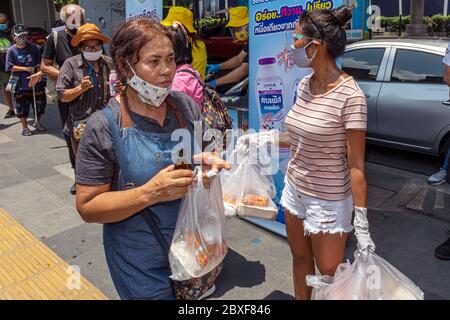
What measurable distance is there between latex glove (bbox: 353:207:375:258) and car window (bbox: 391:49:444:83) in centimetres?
395

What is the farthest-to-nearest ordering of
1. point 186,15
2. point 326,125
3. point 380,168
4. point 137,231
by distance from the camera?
1. point 380,168
2. point 186,15
3. point 326,125
4. point 137,231

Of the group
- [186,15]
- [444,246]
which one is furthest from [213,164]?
[444,246]

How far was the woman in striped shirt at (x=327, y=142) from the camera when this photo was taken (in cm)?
211

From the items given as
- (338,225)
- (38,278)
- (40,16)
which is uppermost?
(40,16)

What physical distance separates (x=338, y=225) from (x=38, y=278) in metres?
2.42

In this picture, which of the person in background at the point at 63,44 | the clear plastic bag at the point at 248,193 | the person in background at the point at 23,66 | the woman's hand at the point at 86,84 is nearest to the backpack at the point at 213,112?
the clear plastic bag at the point at 248,193

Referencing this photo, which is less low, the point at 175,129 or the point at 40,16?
the point at 40,16

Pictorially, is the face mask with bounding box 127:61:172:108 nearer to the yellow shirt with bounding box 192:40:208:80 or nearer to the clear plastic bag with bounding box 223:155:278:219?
the clear plastic bag with bounding box 223:155:278:219

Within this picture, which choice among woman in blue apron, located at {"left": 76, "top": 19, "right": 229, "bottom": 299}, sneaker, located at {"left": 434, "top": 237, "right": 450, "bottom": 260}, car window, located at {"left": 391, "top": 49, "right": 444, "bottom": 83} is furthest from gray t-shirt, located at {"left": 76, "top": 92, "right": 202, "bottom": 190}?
car window, located at {"left": 391, "top": 49, "right": 444, "bottom": 83}

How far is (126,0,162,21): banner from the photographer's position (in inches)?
189

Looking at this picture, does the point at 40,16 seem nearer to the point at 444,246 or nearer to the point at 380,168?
the point at 380,168

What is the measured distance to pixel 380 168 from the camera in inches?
221

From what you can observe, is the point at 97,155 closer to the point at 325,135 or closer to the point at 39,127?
the point at 325,135

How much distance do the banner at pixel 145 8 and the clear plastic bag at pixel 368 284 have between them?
3618 mm
